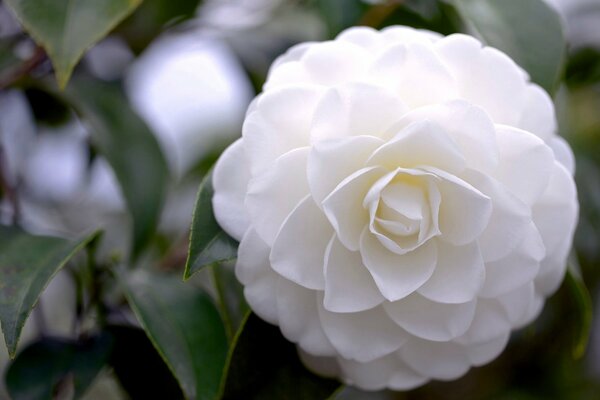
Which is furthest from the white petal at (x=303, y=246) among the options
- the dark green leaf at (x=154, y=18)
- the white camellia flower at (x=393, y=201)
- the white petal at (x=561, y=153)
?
the dark green leaf at (x=154, y=18)

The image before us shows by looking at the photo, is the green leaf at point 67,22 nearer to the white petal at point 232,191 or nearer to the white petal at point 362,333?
the white petal at point 232,191

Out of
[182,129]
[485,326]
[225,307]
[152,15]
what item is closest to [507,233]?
[485,326]

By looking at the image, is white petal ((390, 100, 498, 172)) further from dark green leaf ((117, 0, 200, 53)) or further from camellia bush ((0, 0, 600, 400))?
dark green leaf ((117, 0, 200, 53))

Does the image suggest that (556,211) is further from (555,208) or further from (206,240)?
(206,240)

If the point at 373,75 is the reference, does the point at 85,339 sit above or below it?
below

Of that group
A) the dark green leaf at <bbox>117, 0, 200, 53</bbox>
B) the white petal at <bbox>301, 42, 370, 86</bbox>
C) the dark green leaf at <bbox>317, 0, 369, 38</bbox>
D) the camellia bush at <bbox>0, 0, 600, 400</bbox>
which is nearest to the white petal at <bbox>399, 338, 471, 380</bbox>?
the camellia bush at <bbox>0, 0, 600, 400</bbox>

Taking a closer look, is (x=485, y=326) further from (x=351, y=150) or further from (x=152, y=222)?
(x=152, y=222)
